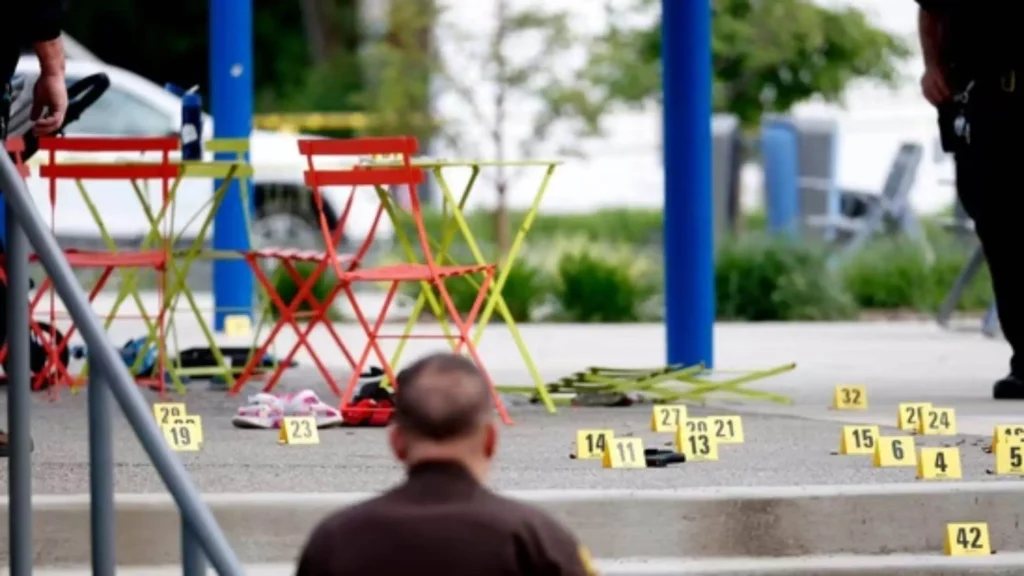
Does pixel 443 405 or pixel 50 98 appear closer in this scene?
pixel 443 405

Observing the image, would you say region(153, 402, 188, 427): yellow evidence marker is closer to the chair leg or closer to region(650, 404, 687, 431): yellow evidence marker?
region(650, 404, 687, 431): yellow evidence marker

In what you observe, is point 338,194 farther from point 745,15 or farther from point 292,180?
point 745,15

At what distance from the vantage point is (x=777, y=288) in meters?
15.4

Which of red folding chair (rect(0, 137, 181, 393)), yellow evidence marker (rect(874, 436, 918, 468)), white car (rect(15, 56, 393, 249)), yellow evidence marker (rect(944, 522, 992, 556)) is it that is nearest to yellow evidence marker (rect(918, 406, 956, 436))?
yellow evidence marker (rect(874, 436, 918, 468))

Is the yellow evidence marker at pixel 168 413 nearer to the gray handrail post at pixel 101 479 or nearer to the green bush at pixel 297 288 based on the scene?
the gray handrail post at pixel 101 479

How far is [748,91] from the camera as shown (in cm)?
2027

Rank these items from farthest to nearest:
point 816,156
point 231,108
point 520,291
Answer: point 816,156 → point 520,291 → point 231,108

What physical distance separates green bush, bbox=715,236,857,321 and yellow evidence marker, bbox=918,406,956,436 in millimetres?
6884

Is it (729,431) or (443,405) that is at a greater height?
(443,405)

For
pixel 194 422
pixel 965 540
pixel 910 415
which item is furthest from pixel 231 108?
pixel 965 540

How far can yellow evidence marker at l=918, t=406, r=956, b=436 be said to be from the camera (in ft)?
27.2

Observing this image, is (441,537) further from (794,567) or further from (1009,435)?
(1009,435)

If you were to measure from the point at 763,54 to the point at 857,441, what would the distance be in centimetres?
1188

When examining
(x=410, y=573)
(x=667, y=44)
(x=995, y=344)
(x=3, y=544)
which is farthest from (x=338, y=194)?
(x=410, y=573)
